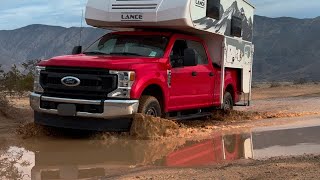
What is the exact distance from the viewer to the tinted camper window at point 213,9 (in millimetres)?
11203

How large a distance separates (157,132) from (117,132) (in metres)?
0.71

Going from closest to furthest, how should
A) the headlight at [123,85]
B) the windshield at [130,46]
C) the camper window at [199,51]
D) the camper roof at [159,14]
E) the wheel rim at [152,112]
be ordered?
the headlight at [123,85], the wheel rim at [152,112], the windshield at [130,46], the camper roof at [159,14], the camper window at [199,51]

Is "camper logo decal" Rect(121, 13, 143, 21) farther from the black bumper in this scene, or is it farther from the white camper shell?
the black bumper

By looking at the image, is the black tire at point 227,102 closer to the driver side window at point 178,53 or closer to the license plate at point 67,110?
the driver side window at point 178,53

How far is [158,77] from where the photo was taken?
9.25m

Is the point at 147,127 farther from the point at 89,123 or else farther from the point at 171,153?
the point at 171,153

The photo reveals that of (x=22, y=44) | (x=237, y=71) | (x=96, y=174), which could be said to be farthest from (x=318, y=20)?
(x=96, y=174)

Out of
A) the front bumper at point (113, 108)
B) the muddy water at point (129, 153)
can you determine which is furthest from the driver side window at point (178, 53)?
the front bumper at point (113, 108)

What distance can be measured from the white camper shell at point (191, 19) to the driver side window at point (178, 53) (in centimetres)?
34

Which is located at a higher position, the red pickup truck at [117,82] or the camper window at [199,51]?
the camper window at [199,51]

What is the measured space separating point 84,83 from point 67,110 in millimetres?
539

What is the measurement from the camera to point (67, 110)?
335 inches

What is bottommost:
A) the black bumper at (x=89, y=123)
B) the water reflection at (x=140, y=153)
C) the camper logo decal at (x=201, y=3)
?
the water reflection at (x=140, y=153)

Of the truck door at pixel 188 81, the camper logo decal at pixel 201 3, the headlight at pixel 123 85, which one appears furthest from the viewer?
the camper logo decal at pixel 201 3
